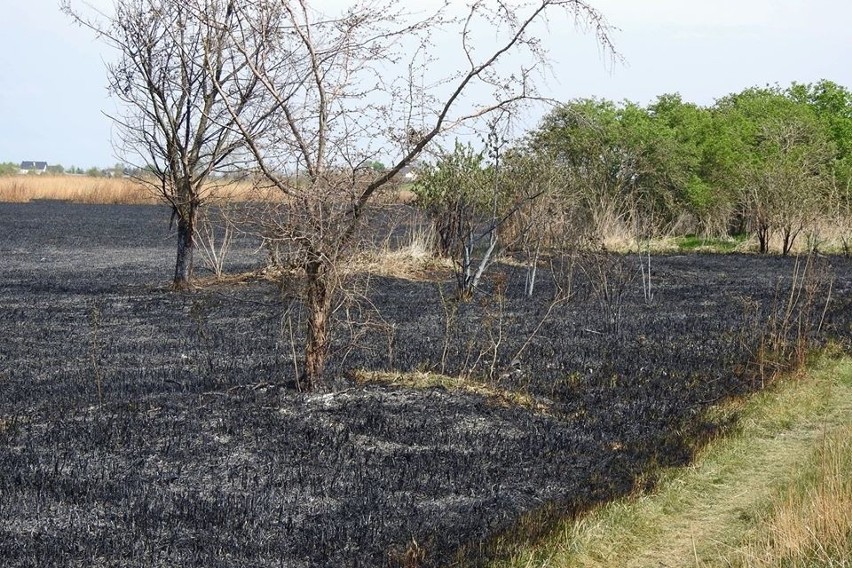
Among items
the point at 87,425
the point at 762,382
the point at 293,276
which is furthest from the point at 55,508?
the point at 762,382

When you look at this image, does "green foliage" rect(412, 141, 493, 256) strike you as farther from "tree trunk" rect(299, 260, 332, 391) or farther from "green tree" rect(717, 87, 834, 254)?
"tree trunk" rect(299, 260, 332, 391)

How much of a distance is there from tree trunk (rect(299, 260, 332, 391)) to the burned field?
0.19 metres

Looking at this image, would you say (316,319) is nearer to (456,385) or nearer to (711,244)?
(456,385)

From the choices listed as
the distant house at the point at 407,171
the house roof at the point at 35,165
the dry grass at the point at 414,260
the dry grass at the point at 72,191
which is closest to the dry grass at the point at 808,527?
the distant house at the point at 407,171

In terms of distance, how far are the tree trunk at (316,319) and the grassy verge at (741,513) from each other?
282 centimetres

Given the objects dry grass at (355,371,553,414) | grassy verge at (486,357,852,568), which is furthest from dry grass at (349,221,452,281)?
grassy verge at (486,357,852,568)

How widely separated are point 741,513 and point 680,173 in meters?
23.2

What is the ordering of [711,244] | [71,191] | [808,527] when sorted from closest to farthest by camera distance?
[808,527]
[711,244]
[71,191]

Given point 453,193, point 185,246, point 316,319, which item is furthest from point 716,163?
point 316,319

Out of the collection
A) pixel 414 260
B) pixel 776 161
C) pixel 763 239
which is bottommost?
pixel 414 260

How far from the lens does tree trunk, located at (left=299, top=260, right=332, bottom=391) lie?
8.52m

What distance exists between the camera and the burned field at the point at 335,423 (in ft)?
19.5

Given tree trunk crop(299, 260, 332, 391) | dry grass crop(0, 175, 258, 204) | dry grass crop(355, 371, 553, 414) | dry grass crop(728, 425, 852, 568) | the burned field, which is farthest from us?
dry grass crop(0, 175, 258, 204)

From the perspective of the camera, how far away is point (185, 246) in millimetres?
16641
